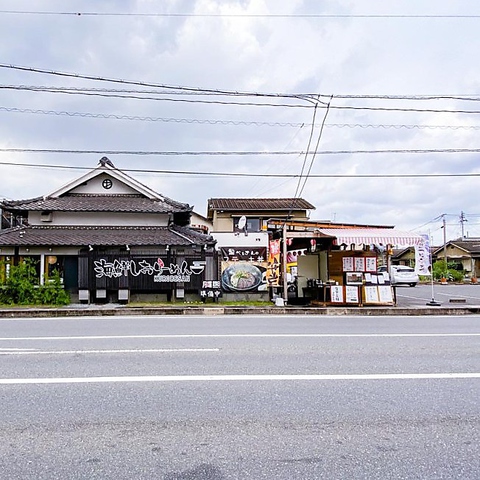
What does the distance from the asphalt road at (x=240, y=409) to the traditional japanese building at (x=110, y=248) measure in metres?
9.57

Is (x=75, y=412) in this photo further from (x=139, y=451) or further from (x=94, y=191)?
(x=94, y=191)

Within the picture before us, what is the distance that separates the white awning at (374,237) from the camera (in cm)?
1513

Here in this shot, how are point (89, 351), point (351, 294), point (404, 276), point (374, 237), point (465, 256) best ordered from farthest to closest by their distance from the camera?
point (465, 256), point (404, 276), point (351, 294), point (374, 237), point (89, 351)

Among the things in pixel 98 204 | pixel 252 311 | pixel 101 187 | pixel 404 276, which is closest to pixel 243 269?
pixel 252 311

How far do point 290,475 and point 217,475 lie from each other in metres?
0.53

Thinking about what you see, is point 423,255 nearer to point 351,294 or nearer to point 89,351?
point 351,294

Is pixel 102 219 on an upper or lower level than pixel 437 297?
upper

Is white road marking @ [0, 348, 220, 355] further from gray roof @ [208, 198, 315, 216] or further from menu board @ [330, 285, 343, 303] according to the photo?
gray roof @ [208, 198, 315, 216]

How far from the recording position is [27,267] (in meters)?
17.5

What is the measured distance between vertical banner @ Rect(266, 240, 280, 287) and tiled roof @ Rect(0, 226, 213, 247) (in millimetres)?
3250

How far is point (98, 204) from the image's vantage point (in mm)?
22047

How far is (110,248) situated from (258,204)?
54.5 ft

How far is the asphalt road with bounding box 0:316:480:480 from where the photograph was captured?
3.43 m

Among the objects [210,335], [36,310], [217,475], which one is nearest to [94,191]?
[36,310]
